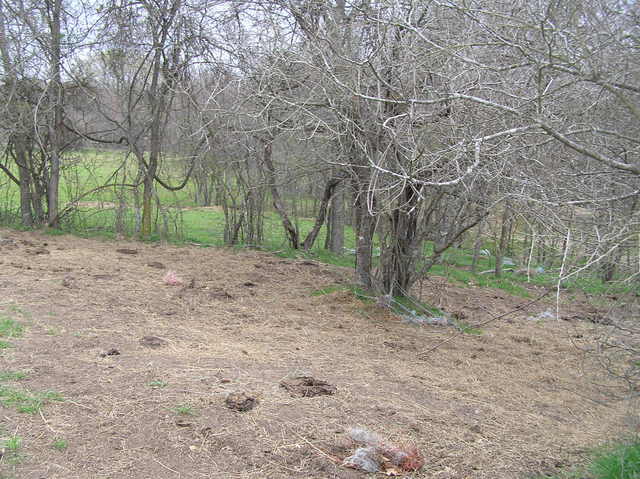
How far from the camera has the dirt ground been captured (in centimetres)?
330

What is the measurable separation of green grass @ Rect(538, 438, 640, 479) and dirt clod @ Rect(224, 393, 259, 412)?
5.81 ft

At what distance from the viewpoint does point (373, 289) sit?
7406 millimetres

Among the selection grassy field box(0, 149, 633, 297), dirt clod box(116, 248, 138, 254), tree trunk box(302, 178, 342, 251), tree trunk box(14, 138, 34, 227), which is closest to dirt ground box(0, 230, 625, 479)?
dirt clod box(116, 248, 138, 254)

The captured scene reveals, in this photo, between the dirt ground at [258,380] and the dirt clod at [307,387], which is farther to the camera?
the dirt clod at [307,387]

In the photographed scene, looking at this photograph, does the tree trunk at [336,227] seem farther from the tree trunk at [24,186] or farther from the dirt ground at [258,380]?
the tree trunk at [24,186]

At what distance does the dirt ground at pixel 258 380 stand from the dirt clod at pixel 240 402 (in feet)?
0.06

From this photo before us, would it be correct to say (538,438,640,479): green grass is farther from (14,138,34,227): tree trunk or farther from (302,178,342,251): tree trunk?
(14,138,34,227): tree trunk

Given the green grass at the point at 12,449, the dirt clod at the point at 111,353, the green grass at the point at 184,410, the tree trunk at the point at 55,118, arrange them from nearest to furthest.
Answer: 1. the green grass at the point at 12,449
2. the green grass at the point at 184,410
3. the dirt clod at the point at 111,353
4. the tree trunk at the point at 55,118

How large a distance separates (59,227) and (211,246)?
2760mm

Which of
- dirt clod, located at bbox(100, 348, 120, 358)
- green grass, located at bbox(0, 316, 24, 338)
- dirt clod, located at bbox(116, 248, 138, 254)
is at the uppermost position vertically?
dirt clod, located at bbox(116, 248, 138, 254)

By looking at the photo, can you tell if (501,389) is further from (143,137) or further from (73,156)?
(73,156)

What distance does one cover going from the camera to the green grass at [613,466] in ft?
9.79

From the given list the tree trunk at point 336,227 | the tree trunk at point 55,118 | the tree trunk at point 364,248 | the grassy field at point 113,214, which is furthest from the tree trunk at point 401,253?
the tree trunk at point 55,118

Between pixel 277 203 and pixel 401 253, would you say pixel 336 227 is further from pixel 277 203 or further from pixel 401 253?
pixel 401 253
